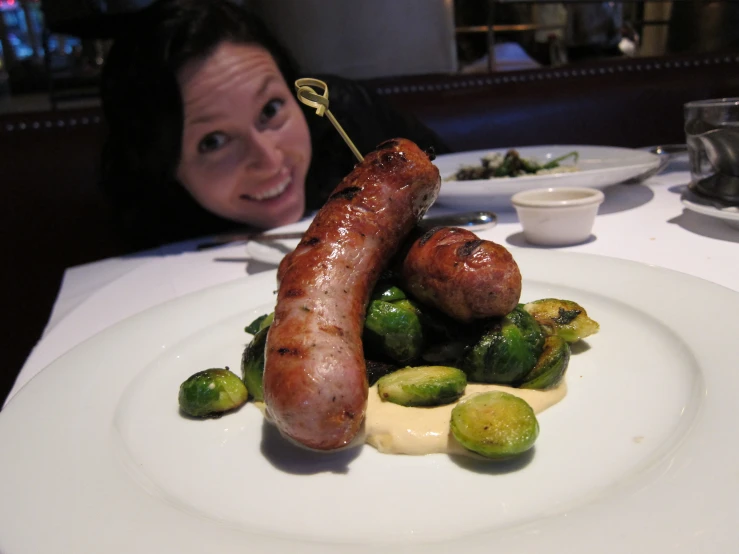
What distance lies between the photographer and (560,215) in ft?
8.67

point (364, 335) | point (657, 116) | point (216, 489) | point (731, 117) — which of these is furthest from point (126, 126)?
point (657, 116)

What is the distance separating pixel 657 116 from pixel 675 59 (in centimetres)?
73

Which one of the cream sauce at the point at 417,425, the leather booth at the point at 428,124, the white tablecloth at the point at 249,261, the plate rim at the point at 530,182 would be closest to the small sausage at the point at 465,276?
the cream sauce at the point at 417,425

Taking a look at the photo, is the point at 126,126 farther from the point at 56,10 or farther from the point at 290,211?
the point at 56,10

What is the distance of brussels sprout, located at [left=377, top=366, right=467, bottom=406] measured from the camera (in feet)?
4.81

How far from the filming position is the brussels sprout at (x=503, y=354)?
5.11 feet

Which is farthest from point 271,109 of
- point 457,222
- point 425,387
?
point 425,387

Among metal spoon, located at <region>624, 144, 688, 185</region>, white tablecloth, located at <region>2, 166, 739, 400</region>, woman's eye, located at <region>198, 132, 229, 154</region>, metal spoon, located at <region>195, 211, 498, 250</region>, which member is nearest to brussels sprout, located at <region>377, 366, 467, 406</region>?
white tablecloth, located at <region>2, 166, 739, 400</region>

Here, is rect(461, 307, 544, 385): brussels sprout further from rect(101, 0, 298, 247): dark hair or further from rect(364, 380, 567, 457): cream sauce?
rect(101, 0, 298, 247): dark hair

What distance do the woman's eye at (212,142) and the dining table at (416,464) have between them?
181cm

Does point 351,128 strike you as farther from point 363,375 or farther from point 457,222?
point 363,375

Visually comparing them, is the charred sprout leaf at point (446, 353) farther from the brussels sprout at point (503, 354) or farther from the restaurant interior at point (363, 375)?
the restaurant interior at point (363, 375)

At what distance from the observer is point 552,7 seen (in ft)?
36.6

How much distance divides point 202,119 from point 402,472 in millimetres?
2880
